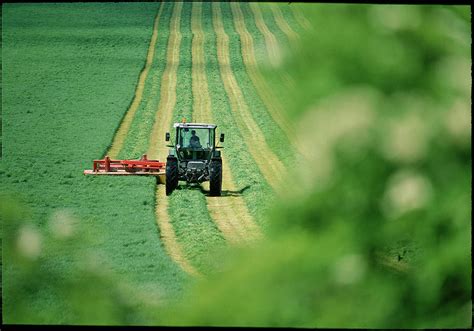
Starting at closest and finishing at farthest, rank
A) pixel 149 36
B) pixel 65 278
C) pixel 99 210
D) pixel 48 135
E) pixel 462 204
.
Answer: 1. pixel 462 204
2. pixel 65 278
3. pixel 99 210
4. pixel 48 135
5. pixel 149 36

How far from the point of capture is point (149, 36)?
39.8m

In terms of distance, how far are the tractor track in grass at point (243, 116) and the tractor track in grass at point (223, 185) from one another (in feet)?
3.32

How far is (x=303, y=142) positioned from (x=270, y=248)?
24 cm

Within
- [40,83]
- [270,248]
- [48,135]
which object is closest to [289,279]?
[270,248]

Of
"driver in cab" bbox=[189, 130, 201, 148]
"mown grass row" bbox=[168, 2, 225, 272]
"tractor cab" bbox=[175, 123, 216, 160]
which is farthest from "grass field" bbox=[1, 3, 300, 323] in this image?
"driver in cab" bbox=[189, 130, 201, 148]

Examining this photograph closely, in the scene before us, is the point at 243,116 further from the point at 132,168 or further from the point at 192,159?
the point at 192,159

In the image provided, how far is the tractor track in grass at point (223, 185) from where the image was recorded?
54.3 ft

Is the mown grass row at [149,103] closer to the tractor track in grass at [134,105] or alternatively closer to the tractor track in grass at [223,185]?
the tractor track in grass at [134,105]

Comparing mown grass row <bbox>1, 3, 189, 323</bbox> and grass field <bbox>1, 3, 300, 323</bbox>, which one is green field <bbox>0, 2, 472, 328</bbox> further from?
mown grass row <bbox>1, 3, 189, 323</bbox>

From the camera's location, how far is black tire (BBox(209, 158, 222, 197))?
17656mm

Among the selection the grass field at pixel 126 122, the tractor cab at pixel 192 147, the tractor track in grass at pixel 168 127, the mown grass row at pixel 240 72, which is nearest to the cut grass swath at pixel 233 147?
the grass field at pixel 126 122

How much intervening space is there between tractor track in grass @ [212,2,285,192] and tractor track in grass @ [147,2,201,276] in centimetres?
237

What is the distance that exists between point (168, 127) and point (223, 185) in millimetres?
9127

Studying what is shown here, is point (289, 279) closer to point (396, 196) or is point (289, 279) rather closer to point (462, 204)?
point (396, 196)
